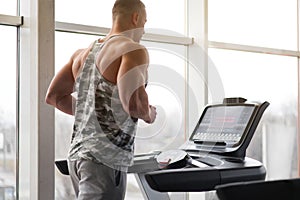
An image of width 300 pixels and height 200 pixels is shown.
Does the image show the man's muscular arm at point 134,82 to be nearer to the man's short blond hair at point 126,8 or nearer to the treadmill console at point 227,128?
the man's short blond hair at point 126,8

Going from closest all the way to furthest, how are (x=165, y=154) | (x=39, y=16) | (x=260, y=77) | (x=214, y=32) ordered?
(x=165, y=154)
(x=39, y=16)
(x=214, y=32)
(x=260, y=77)

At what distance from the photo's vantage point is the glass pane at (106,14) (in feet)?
11.2

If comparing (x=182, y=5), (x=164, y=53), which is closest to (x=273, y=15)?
(x=182, y=5)

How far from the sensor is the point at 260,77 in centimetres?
462

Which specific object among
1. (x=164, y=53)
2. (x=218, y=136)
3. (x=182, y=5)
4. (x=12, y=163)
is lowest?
(x=12, y=163)

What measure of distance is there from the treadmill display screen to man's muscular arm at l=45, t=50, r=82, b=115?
74cm

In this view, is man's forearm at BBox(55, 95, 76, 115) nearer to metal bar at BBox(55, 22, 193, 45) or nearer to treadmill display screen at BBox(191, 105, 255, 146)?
treadmill display screen at BBox(191, 105, 255, 146)

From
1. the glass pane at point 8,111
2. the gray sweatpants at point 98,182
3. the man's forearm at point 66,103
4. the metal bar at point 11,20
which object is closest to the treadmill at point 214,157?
the gray sweatpants at point 98,182

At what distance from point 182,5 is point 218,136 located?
1.82 meters

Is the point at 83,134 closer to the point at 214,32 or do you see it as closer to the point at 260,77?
the point at 214,32

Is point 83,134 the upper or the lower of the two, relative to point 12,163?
upper

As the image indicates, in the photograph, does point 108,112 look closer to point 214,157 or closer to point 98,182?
point 98,182

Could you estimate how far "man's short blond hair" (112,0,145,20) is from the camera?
2230mm

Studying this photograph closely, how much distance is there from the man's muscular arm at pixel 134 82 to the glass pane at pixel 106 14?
1.44 meters
